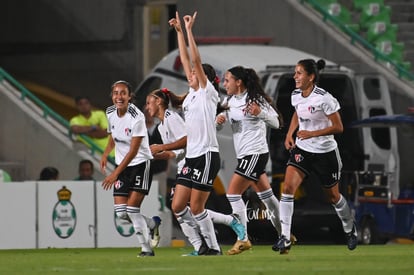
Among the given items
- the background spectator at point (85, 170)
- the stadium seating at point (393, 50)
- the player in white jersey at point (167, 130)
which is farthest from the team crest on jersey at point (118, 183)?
the stadium seating at point (393, 50)

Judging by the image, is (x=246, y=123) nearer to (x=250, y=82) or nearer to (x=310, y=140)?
(x=250, y=82)

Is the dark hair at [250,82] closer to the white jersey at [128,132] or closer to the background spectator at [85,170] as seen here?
the white jersey at [128,132]

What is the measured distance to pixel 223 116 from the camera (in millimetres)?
19078

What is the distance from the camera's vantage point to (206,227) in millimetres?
17969

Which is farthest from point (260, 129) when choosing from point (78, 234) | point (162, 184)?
point (162, 184)

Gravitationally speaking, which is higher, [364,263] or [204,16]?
[204,16]

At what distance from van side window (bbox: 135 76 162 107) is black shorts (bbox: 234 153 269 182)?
23.6 ft

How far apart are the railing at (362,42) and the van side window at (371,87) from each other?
3.86 meters

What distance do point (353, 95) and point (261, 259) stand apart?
766 centimetres

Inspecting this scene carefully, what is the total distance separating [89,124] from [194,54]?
10139 millimetres

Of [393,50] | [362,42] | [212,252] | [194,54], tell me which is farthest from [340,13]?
[194,54]

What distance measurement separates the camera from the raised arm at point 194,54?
17.4 m

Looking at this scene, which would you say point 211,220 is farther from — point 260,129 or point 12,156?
point 12,156

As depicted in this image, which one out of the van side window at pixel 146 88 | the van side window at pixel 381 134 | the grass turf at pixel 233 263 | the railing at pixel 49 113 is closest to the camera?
the grass turf at pixel 233 263
